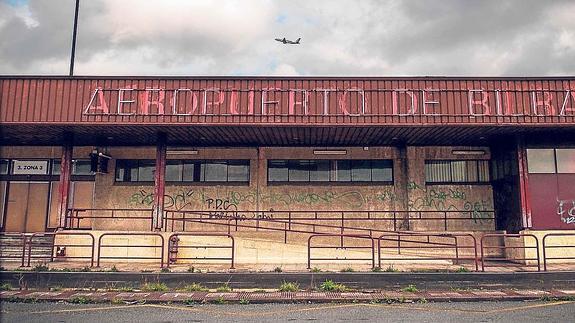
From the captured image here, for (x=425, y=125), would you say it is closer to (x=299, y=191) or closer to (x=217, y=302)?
(x=299, y=191)

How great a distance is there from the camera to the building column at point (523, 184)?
1552 centimetres

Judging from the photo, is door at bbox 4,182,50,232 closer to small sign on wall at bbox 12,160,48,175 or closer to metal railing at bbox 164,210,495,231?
small sign on wall at bbox 12,160,48,175

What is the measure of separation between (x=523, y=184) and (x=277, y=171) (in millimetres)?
8954

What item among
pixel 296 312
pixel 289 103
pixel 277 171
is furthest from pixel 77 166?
pixel 296 312

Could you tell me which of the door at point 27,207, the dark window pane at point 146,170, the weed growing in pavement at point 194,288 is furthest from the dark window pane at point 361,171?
the door at point 27,207

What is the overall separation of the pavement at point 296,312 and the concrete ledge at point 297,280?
6.33 feet

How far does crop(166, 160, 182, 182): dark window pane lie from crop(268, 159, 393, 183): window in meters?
3.67

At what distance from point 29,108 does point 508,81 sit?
15.4m

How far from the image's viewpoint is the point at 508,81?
14.8 m

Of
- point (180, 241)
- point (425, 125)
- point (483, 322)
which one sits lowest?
point (483, 322)

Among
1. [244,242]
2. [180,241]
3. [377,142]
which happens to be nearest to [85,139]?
[180,241]

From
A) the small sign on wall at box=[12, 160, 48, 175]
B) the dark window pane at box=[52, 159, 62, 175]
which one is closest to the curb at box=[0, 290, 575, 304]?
the dark window pane at box=[52, 159, 62, 175]

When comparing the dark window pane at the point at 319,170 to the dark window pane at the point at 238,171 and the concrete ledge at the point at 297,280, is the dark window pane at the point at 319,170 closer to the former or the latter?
the dark window pane at the point at 238,171

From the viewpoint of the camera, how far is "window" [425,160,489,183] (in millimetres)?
18219
